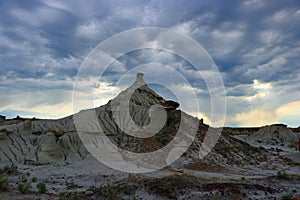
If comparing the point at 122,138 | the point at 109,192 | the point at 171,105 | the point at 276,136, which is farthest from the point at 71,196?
the point at 276,136

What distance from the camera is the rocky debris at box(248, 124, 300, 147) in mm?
43225

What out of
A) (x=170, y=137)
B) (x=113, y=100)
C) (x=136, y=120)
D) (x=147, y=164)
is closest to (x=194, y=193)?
(x=147, y=164)

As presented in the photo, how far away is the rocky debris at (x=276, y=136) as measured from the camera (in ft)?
142

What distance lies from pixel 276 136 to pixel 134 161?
31.1m

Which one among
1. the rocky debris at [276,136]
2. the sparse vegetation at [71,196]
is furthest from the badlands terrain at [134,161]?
the rocky debris at [276,136]

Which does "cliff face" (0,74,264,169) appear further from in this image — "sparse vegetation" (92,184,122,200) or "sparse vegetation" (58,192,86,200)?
"sparse vegetation" (58,192,86,200)

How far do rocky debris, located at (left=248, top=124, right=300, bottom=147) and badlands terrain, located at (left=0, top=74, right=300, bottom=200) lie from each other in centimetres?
1388

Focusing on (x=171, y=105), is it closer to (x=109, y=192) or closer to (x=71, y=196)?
(x=109, y=192)

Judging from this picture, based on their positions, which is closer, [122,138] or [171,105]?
[122,138]

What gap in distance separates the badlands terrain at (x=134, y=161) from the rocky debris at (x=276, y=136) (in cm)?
1388

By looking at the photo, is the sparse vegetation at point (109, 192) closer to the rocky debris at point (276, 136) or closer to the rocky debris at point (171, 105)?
the rocky debris at point (171, 105)

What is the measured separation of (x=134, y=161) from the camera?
21797 mm

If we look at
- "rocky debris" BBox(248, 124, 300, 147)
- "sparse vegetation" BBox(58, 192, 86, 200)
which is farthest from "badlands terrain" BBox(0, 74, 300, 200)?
"rocky debris" BBox(248, 124, 300, 147)

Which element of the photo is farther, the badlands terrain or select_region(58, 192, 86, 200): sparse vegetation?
the badlands terrain
